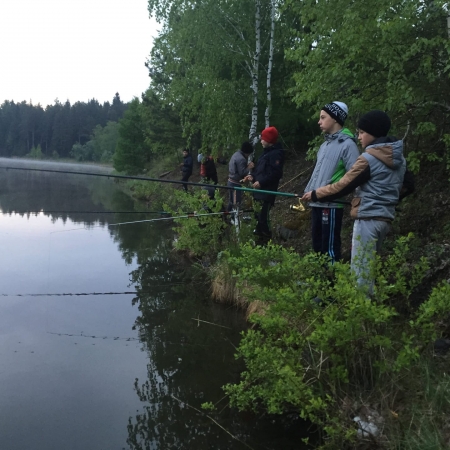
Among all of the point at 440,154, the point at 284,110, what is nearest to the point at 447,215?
the point at 440,154

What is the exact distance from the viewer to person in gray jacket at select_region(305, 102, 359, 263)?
4688mm

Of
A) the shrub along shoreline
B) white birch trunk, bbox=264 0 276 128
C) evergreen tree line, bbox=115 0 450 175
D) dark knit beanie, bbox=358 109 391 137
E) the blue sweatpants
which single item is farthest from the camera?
white birch trunk, bbox=264 0 276 128

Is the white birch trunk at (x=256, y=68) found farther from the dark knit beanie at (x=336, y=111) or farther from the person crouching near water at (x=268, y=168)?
the dark knit beanie at (x=336, y=111)

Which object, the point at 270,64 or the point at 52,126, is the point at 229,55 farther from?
the point at 52,126

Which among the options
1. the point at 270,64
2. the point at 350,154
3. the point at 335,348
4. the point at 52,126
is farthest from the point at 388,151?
the point at 52,126

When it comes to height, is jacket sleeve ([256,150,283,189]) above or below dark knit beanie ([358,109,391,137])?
below

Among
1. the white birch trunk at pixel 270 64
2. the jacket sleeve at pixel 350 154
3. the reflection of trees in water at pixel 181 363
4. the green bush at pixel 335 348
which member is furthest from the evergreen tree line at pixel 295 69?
the green bush at pixel 335 348

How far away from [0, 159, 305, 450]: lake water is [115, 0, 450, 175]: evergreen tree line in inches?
120

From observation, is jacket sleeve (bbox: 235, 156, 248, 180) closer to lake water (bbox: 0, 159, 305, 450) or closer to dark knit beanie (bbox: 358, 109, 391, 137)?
lake water (bbox: 0, 159, 305, 450)

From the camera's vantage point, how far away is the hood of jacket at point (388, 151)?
4.02m

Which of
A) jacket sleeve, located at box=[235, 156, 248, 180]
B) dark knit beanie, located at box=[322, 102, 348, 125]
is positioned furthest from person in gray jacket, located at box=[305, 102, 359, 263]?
jacket sleeve, located at box=[235, 156, 248, 180]

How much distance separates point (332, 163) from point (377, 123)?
673 millimetres

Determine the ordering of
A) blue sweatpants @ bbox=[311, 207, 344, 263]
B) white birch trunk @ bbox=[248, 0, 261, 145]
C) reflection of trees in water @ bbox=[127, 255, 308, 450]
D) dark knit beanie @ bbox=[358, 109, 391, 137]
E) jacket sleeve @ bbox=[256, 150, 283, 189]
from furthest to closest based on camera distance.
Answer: white birch trunk @ bbox=[248, 0, 261, 145], jacket sleeve @ bbox=[256, 150, 283, 189], blue sweatpants @ bbox=[311, 207, 344, 263], dark knit beanie @ bbox=[358, 109, 391, 137], reflection of trees in water @ bbox=[127, 255, 308, 450]

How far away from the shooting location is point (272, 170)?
7219 mm
